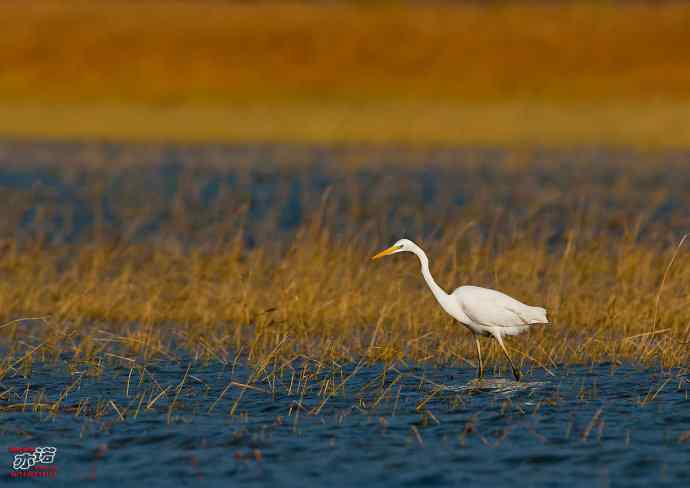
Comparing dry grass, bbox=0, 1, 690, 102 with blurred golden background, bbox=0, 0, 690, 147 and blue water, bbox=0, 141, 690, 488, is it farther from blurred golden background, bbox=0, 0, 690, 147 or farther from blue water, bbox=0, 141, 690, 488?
blue water, bbox=0, 141, 690, 488

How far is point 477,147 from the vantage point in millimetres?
34719

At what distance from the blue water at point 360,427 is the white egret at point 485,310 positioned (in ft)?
1.42

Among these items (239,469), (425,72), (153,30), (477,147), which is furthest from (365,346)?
(153,30)

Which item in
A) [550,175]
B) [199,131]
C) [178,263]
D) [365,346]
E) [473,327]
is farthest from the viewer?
[199,131]

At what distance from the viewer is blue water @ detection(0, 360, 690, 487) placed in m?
7.64

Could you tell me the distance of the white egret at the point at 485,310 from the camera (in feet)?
33.3

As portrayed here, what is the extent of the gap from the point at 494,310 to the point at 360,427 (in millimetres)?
2011

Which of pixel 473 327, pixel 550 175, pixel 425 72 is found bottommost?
pixel 473 327

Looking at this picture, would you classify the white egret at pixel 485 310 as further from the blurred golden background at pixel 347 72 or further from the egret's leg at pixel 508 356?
the blurred golden background at pixel 347 72

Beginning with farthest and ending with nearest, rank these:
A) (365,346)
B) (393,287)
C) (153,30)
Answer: (153,30) → (393,287) → (365,346)

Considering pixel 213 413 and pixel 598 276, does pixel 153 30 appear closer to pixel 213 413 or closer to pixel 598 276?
pixel 598 276

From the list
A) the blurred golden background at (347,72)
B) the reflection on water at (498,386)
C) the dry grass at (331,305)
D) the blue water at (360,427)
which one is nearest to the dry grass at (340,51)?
the blurred golden background at (347,72)

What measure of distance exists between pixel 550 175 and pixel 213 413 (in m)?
19.5

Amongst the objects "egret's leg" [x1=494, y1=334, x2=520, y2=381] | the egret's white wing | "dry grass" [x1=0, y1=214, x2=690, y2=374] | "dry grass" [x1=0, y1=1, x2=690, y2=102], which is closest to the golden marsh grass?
"dry grass" [x1=0, y1=214, x2=690, y2=374]
